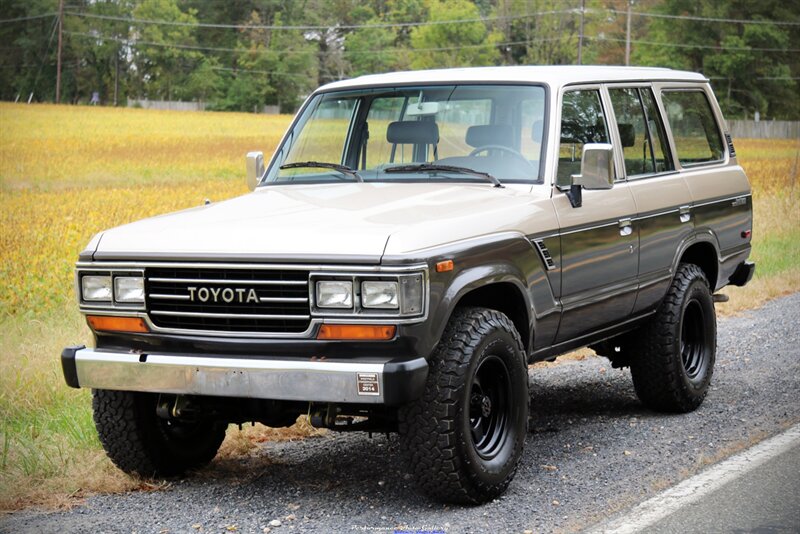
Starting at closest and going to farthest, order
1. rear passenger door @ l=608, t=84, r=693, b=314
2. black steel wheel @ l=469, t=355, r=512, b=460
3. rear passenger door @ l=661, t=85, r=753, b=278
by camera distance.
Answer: black steel wheel @ l=469, t=355, r=512, b=460
rear passenger door @ l=608, t=84, r=693, b=314
rear passenger door @ l=661, t=85, r=753, b=278

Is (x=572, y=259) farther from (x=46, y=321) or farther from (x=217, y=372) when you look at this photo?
(x=46, y=321)

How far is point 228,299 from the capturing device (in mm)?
5055

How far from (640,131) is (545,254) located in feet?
5.68

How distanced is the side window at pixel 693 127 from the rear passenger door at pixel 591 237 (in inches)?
39.4

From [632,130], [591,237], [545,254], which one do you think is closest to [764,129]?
[632,130]

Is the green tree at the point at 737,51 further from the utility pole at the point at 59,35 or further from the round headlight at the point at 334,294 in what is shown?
the round headlight at the point at 334,294

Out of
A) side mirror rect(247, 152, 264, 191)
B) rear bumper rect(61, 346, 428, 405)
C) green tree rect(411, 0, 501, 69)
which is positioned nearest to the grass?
rear bumper rect(61, 346, 428, 405)

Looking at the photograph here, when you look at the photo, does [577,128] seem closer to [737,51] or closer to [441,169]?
[441,169]

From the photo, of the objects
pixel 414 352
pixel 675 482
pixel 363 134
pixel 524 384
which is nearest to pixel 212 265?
pixel 414 352

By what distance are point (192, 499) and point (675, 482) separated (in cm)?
229

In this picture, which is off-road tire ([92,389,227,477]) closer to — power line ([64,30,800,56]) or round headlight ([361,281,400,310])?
round headlight ([361,281,400,310])

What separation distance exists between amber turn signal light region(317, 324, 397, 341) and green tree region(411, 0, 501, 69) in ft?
200

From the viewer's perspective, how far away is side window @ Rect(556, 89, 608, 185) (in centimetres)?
629

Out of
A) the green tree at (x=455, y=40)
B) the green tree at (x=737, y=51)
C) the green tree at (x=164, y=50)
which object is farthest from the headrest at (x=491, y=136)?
the green tree at (x=455, y=40)
